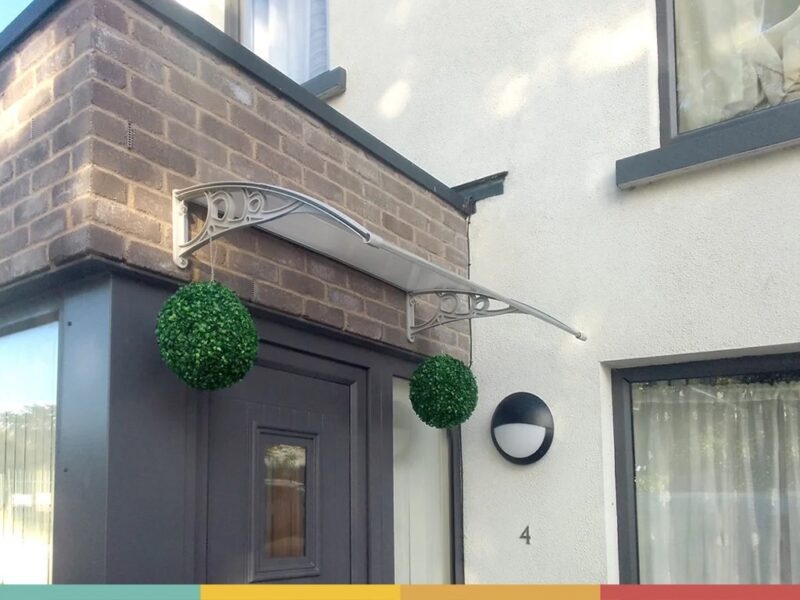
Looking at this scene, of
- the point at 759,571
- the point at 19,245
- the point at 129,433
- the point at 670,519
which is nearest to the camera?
the point at 129,433

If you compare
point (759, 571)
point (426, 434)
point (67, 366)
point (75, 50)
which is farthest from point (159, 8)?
point (759, 571)

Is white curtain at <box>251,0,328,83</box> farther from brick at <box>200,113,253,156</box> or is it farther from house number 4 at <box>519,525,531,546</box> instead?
house number 4 at <box>519,525,531,546</box>

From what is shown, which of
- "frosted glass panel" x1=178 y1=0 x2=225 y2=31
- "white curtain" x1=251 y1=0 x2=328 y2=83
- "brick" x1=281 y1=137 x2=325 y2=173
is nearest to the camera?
"brick" x1=281 y1=137 x2=325 y2=173

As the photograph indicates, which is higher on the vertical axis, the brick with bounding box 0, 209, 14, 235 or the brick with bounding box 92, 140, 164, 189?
the brick with bounding box 92, 140, 164, 189

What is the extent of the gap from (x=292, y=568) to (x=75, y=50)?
1.91m

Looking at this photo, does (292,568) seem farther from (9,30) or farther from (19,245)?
(9,30)

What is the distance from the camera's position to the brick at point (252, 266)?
9.59 feet

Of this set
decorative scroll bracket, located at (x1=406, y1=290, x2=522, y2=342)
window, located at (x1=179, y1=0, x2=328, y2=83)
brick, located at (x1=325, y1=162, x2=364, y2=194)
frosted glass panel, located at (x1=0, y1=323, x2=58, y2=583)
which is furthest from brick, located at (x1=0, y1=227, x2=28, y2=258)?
window, located at (x1=179, y1=0, x2=328, y2=83)

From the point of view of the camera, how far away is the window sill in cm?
334

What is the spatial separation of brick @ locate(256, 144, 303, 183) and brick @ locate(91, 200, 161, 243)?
0.61 metres

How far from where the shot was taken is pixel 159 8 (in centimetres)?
272

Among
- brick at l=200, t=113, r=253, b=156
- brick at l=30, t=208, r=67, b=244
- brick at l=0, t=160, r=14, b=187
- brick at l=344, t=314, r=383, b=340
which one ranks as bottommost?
brick at l=344, t=314, r=383, b=340

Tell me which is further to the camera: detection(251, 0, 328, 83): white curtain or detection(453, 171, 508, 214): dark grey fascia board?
detection(251, 0, 328, 83): white curtain

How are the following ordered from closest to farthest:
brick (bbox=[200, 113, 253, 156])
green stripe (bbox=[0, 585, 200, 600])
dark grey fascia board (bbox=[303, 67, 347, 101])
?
green stripe (bbox=[0, 585, 200, 600]) < brick (bbox=[200, 113, 253, 156]) < dark grey fascia board (bbox=[303, 67, 347, 101])
